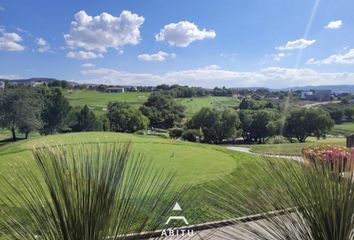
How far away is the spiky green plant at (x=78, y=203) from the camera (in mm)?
1845

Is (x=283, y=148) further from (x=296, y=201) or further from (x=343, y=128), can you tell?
(x=343, y=128)

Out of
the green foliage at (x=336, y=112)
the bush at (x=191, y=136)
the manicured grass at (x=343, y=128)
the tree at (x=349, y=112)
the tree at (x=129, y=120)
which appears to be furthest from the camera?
the tree at (x=129, y=120)

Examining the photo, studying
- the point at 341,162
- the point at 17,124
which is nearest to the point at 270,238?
the point at 341,162

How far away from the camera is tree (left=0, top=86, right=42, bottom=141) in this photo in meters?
49.6

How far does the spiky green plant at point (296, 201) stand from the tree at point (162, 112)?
234ft

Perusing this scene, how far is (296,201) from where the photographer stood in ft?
6.76

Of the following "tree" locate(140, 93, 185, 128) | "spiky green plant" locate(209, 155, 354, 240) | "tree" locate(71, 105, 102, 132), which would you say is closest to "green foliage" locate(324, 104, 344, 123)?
"tree" locate(140, 93, 185, 128)

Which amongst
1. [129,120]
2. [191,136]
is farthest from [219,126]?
[129,120]

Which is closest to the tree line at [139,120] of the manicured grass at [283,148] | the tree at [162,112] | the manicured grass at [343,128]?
the tree at [162,112]

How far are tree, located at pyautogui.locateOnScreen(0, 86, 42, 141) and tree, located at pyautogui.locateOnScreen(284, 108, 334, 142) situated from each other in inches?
1457

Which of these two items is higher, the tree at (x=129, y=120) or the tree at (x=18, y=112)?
the tree at (x=18, y=112)

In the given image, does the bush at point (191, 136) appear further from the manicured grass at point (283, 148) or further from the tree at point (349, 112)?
the manicured grass at point (283, 148)

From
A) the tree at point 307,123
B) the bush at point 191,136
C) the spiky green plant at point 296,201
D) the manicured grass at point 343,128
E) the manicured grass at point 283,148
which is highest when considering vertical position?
the spiky green plant at point 296,201

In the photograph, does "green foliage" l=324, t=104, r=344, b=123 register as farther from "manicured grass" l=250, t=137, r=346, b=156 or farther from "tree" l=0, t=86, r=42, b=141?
"tree" l=0, t=86, r=42, b=141
